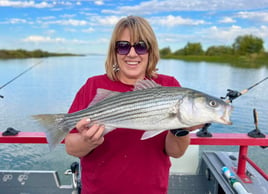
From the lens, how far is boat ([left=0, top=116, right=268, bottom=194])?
3.35 m

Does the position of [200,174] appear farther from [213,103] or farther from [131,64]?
[131,64]

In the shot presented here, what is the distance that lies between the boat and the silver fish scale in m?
1.58

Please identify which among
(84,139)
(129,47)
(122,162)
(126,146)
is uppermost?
(129,47)

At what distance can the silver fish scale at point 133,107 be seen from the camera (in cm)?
194

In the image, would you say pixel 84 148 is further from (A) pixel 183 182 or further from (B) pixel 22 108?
(B) pixel 22 108

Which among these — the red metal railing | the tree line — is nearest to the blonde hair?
the red metal railing

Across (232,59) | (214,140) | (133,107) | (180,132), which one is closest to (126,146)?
(133,107)

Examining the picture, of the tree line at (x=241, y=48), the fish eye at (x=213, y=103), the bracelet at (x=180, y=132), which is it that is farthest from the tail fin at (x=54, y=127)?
the tree line at (x=241, y=48)

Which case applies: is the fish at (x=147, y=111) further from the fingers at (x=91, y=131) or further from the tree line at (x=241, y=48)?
the tree line at (x=241, y=48)

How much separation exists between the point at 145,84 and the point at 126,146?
21.0 inches

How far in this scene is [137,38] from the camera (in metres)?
2.15

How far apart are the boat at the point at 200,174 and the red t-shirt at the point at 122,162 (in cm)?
138

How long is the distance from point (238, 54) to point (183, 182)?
55638 mm

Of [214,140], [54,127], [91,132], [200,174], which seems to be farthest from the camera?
[200,174]
